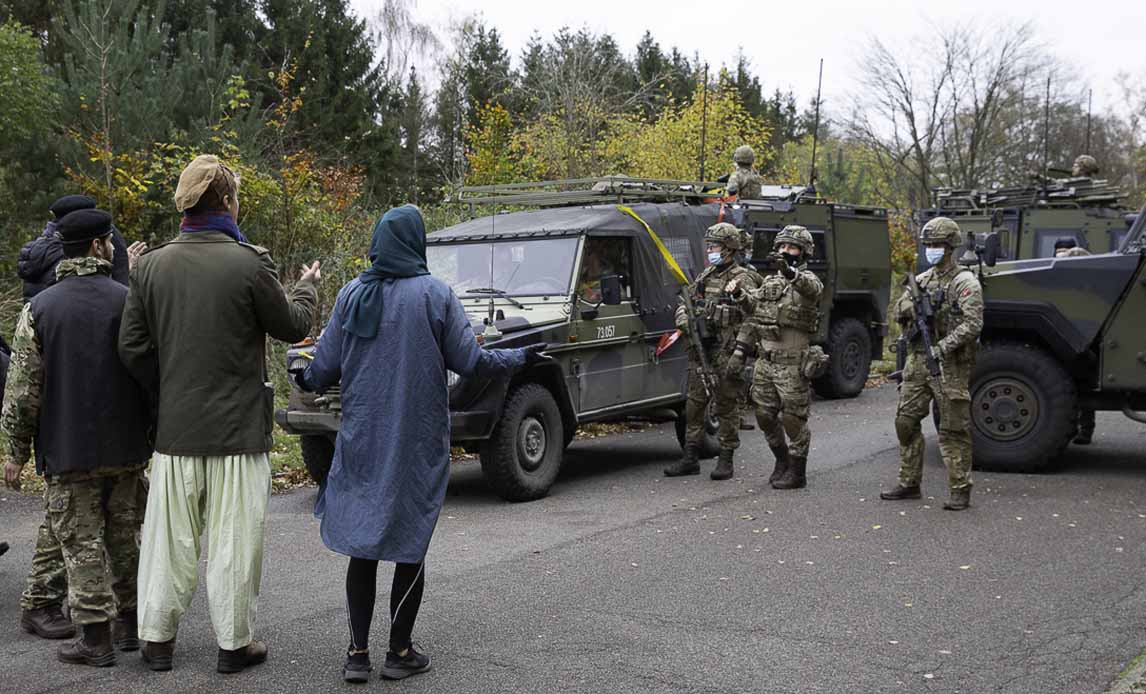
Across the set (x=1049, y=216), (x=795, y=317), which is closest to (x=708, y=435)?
(x=795, y=317)

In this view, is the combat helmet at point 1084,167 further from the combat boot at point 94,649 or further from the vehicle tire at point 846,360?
the combat boot at point 94,649

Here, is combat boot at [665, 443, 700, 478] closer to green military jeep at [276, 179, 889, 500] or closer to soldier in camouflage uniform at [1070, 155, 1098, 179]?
green military jeep at [276, 179, 889, 500]

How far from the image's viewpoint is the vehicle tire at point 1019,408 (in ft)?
30.3

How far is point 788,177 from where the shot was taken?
30172 mm

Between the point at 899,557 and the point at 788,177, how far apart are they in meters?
24.3

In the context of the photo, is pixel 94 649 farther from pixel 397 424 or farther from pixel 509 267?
pixel 509 267

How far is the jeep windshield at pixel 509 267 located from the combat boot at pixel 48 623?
4244 mm

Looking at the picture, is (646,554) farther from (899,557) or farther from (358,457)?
(358,457)

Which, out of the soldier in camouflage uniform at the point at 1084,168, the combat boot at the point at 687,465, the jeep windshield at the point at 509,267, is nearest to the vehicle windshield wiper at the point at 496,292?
the jeep windshield at the point at 509,267

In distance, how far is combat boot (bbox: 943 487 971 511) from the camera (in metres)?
8.00

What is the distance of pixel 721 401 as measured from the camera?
9164 mm

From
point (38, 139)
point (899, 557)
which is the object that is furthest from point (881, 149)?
point (899, 557)

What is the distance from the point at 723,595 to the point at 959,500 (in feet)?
9.13

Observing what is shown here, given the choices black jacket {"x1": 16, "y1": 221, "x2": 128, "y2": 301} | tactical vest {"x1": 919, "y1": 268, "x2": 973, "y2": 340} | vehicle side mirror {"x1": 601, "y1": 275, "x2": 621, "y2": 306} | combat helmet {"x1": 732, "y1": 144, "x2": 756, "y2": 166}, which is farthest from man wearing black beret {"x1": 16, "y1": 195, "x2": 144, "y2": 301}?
combat helmet {"x1": 732, "y1": 144, "x2": 756, "y2": 166}
